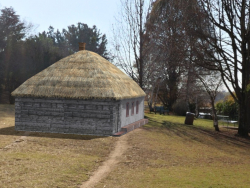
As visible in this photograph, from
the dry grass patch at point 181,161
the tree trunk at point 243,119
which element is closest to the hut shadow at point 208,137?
the dry grass patch at point 181,161

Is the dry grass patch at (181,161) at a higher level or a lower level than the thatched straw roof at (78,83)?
lower

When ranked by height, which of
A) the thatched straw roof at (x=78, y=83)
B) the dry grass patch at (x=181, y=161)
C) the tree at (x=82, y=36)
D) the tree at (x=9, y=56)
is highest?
the tree at (x=82, y=36)

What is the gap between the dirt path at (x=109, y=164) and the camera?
11.9 m

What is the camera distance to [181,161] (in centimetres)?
1622

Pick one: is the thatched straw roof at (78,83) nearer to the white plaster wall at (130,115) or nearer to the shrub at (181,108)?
the white plaster wall at (130,115)

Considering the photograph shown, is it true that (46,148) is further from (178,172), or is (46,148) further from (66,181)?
(178,172)

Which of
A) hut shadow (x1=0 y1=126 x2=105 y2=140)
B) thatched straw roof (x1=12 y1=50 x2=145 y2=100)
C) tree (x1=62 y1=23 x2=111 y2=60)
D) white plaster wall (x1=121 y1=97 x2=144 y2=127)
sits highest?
tree (x1=62 y1=23 x2=111 y2=60)

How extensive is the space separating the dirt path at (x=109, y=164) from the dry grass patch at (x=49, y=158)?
0.28 m

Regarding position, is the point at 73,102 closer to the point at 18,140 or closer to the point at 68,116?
the point at 68,116

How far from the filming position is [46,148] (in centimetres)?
1691

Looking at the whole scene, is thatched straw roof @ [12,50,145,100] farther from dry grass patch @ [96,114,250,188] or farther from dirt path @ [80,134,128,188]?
dry grass patch @ [96,114,250,188]

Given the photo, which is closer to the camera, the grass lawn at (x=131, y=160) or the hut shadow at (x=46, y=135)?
the grass lawn at (x=131, y=160)

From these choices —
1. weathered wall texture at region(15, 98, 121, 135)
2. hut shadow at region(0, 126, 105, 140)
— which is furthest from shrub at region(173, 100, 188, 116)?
hut shadow at region(0, 126, 105, 140)

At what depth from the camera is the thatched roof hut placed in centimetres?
2036
